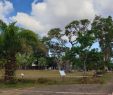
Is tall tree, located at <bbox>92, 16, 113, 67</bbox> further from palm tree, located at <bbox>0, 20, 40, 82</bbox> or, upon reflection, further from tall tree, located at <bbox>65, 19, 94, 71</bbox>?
palm tree, located at <bbox>0, 20, 40, 82</bbox>

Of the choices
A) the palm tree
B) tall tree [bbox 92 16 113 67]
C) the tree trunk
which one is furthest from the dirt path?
tall tree [bbox 92 16 113 67]

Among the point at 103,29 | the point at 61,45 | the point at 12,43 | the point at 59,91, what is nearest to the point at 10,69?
the point at 12,43

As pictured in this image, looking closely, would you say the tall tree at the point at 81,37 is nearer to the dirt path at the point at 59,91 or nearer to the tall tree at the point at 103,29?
the tall tree at the point at 103,29

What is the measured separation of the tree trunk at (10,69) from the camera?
28953 mm

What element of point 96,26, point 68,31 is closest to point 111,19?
point 96,26

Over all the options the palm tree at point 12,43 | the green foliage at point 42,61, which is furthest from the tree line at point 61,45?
the green foliage at point 42,61

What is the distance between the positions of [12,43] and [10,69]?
2195 millimetres

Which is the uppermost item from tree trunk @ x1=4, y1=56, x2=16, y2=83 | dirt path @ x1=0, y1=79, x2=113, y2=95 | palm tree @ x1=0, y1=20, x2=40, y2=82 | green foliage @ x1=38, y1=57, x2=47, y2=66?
green foliage @ x1=38, y1=57, x2=47, y2=66

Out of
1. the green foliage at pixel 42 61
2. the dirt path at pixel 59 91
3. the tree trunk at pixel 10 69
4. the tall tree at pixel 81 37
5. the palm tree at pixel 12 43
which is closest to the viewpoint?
the dirt path at pixel 59 91

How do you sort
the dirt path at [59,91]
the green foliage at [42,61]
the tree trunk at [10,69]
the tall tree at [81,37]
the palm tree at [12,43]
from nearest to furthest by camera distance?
the dirt path at [59,91] < the tree trunk at [10,69] < the palm tree at [12,43] < the tall tree at [81,37] < the green foliage at [42,61]

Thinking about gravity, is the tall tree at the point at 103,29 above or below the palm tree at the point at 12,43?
above

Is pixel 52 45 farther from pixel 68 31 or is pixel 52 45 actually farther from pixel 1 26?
pixel 1 26

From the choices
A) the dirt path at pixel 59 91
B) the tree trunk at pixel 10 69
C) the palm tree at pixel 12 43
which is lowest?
the dirt path at pixel 59 91

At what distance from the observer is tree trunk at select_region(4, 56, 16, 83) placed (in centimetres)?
2895
